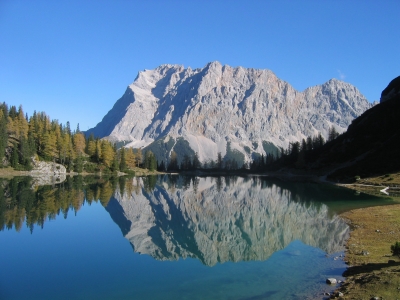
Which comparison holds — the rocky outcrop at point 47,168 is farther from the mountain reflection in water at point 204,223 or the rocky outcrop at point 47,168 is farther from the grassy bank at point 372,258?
the grassy bank at point 372,258

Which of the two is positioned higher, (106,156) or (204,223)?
(106,156)

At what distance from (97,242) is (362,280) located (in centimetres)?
2470

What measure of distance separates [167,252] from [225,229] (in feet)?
39.9

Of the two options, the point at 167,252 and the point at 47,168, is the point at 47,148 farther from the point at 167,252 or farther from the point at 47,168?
the point at 167,252

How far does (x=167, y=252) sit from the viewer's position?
94.9 feet

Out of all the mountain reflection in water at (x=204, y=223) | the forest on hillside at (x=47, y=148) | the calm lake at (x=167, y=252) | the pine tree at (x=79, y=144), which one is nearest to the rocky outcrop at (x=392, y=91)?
the forest on hillside at (x=47, y=148)

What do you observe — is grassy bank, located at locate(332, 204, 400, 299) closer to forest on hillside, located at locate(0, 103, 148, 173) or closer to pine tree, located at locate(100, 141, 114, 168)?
forest on hillside, located at locate(0, 103, 148, 173)

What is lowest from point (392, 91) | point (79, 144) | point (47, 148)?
point (47, 148)

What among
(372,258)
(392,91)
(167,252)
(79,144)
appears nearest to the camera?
(372,258)

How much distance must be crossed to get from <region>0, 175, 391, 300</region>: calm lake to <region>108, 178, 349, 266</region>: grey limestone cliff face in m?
0.11

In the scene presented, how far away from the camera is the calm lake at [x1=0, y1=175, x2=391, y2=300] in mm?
19688

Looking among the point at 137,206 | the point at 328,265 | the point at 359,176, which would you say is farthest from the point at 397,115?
the point at 328,265

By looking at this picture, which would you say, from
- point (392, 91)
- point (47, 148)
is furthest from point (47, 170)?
point (392, 91)

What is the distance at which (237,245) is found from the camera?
31.8 metres
